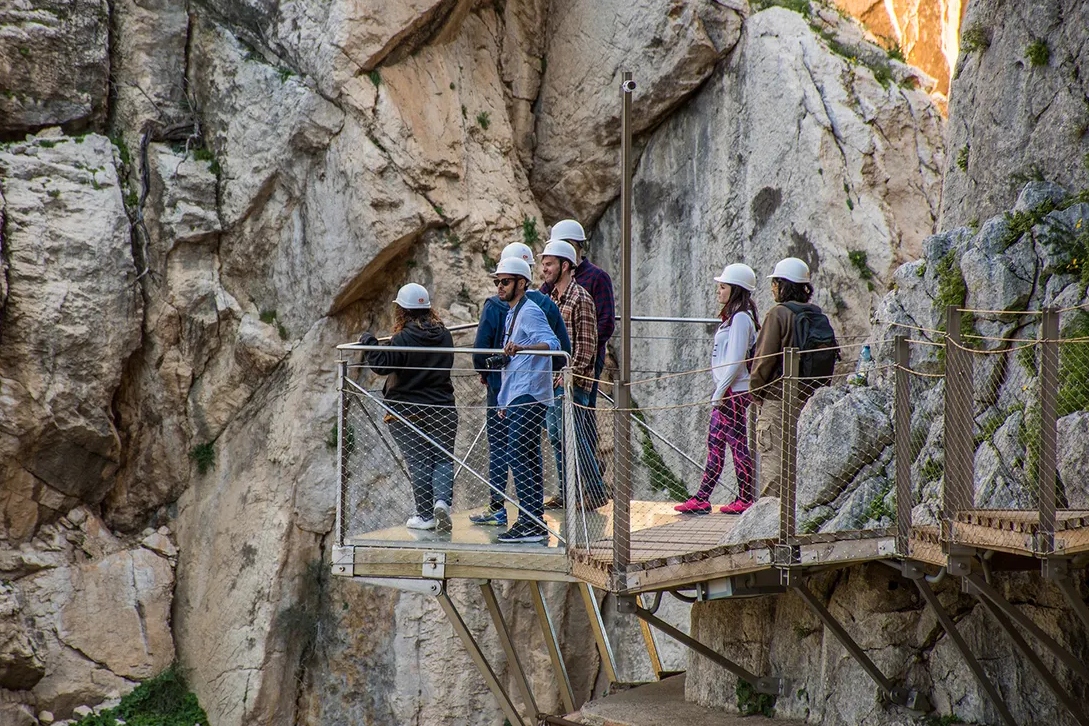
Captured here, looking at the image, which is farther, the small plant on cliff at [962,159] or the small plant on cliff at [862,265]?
the small plant on cliff at [862,265]

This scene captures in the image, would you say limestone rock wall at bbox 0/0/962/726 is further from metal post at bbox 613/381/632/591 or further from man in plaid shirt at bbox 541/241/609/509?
metal post at bbox 613/381/632/591

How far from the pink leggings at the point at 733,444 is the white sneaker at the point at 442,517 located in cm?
195

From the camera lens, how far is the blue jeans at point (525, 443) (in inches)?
382

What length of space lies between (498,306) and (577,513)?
5.38 ft

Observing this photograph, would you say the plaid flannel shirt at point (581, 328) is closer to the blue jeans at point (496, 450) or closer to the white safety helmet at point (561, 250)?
the white safety helmet at point (561, 250)

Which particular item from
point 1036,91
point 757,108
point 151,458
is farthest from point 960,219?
point 151,458

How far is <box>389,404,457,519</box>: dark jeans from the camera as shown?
10.2 metres

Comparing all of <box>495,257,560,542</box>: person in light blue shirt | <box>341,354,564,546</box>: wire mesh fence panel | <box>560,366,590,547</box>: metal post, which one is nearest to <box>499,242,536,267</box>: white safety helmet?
<box>495,257,560,542</box>: person in light blue shirt

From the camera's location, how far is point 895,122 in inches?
588

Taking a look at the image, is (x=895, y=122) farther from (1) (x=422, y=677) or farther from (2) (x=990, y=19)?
(1) (x=422, y=677)

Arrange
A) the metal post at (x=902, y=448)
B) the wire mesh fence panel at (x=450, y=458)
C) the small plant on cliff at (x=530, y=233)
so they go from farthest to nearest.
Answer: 1. the small plant on cliff at (x=530, y=233)
2. the wire mesh fence panel at (x=450, y=458)
3. the metal post at (x=902, y=448)

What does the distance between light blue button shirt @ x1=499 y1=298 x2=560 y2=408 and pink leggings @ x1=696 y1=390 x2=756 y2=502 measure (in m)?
1.38

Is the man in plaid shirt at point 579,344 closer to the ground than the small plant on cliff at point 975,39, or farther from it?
closer to the ground

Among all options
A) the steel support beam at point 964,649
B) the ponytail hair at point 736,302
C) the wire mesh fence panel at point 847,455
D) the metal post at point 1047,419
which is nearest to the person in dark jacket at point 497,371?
the ponytail hair at point 736,302
